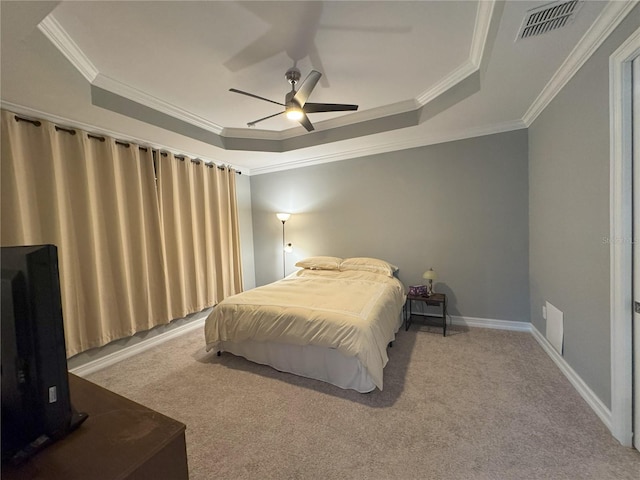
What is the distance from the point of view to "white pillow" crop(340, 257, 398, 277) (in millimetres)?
3439

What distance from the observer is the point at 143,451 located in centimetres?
78

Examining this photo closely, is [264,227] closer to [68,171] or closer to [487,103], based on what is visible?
[68,171]

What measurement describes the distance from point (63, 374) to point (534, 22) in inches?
109

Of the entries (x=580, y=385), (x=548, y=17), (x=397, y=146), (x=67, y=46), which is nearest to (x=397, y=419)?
(x=580, y=385)

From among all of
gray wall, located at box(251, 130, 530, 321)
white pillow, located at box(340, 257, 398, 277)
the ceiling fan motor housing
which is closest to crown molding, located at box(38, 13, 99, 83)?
the ceiling fan motor housing

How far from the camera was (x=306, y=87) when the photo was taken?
6.67 ft

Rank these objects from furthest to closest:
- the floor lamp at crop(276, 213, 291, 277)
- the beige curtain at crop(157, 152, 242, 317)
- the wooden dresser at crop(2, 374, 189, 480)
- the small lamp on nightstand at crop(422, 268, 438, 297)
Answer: the floor lamp at crop(276, 213, 291, 277), the beige curtain at crop(157, 152, 242, 317), the small lamp on nightstand at crop(422, 268, 438, 297), the wooden dresser at crop(2, 374, 189, 480)

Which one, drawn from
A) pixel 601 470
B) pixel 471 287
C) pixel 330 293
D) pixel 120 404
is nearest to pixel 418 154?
pixel 471 287

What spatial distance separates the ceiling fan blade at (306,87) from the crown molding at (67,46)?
1.54m

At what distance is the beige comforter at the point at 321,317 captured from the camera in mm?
2039

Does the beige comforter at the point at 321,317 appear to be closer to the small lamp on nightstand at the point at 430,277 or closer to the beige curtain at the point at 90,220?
the small lamp on nightstand at the point at 430,277

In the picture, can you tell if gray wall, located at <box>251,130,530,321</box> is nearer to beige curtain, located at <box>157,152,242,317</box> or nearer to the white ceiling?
the white ceiling

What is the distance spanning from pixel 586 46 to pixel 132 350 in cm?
470

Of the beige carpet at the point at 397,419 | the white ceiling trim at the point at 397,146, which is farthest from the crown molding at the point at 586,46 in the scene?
the beige carpet at the point at 397,419
